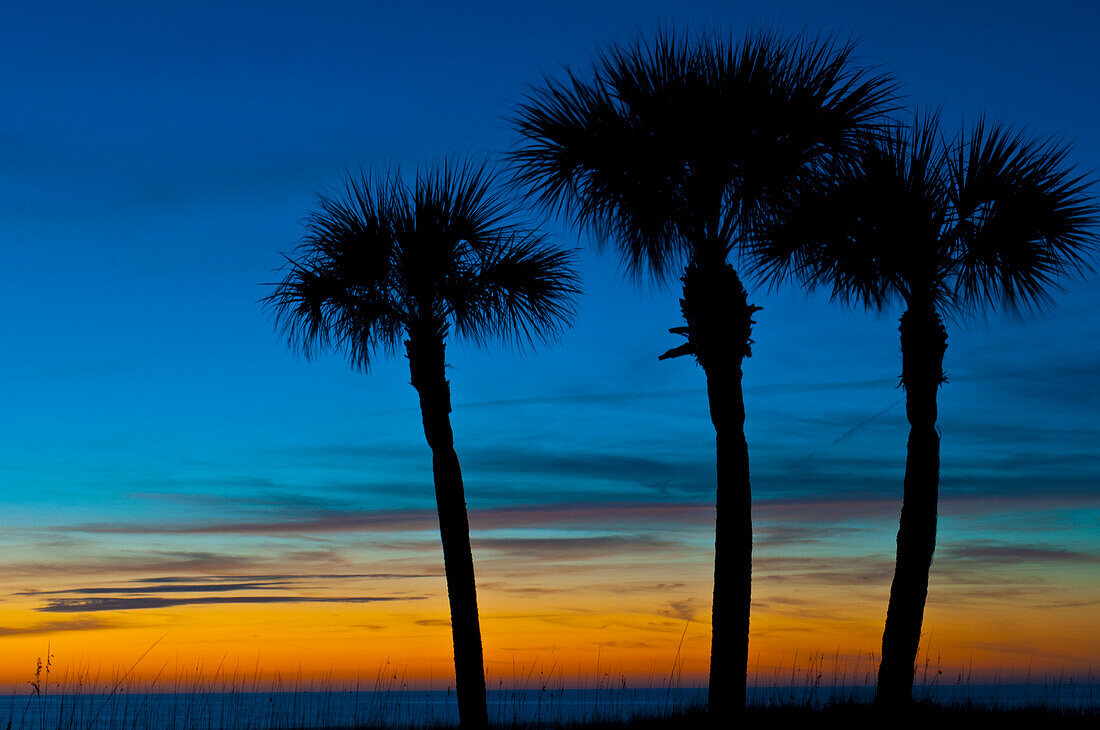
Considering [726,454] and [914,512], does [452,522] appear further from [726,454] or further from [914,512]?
[914,512]

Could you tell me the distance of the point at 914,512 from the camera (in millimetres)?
14719

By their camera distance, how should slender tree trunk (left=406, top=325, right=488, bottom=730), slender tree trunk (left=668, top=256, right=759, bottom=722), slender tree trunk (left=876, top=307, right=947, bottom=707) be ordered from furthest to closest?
slender tree trunk (left=406, top=325, right=488, bottom=730), slender tree trunk (left=876, top=307, right=947, bottom=707), slender tree trunk (left=668, top=256, right=759, bottom=722)

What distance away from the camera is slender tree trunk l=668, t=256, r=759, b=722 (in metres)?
13.9

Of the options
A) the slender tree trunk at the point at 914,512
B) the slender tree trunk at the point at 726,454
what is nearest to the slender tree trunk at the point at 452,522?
the slender tree trunk at the point at 726,454

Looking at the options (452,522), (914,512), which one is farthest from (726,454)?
(452,522)

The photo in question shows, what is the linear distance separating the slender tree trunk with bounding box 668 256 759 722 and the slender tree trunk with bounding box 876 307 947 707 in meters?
2.25

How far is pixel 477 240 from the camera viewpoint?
17.5m

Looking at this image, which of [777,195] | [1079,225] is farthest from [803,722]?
[1079,225]

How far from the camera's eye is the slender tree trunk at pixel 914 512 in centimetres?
1438

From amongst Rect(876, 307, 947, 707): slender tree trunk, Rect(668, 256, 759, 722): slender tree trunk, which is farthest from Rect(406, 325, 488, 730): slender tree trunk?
Rect(876, 307, 947, 707): slender tree trunk

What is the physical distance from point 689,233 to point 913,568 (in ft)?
19.2

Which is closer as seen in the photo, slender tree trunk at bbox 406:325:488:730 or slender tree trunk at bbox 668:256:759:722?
slender tree trunk at bbox 668:256:759:722

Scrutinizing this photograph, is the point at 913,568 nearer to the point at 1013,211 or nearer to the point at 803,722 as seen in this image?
the point at 803,722

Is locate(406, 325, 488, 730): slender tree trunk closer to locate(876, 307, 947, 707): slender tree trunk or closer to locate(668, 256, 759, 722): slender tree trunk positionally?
locate(668, 256, 759, 722): slender tree trunk
